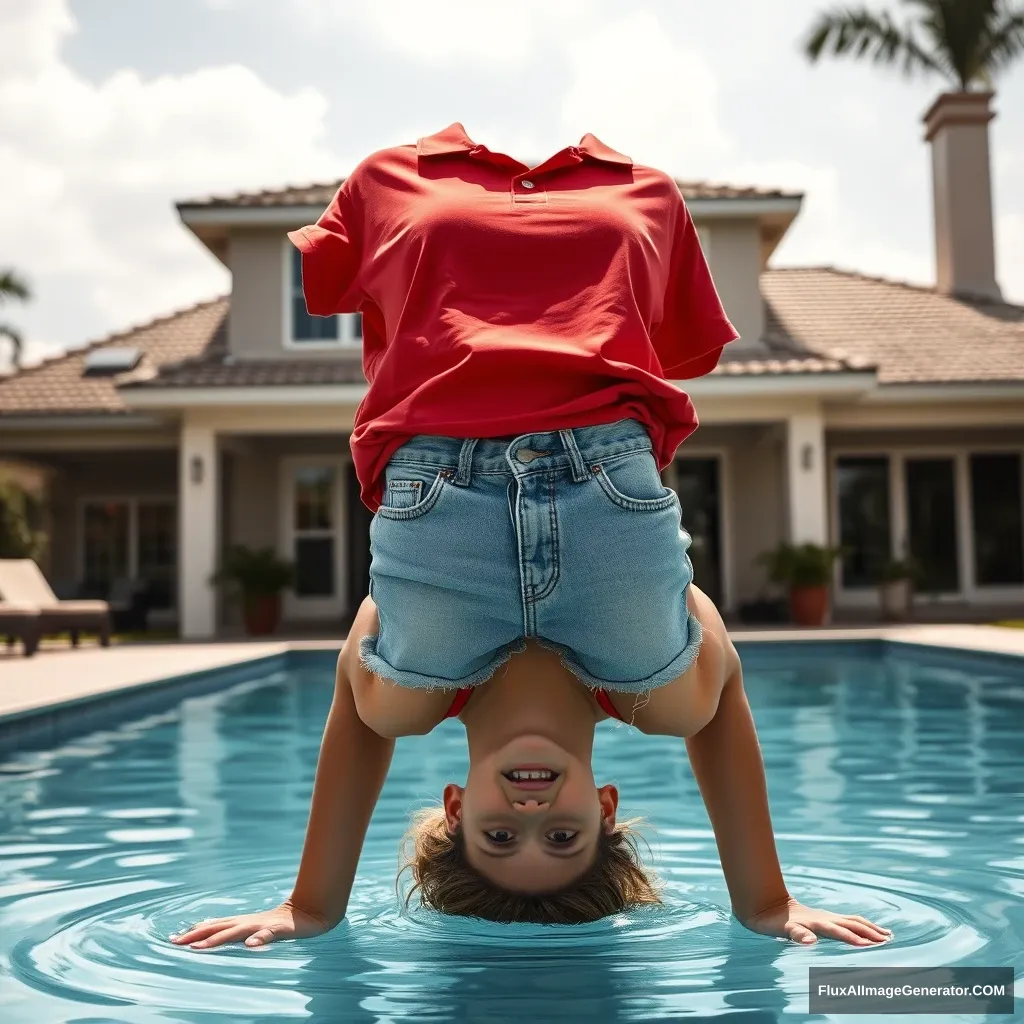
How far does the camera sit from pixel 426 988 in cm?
211

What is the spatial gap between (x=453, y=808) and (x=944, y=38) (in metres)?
22.3

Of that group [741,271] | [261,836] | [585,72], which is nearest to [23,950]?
[261,836]

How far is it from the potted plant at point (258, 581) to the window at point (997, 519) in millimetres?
8958

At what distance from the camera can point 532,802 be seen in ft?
6.80

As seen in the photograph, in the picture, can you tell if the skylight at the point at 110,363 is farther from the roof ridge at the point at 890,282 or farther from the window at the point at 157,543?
the roof ridge at the point at 890,282

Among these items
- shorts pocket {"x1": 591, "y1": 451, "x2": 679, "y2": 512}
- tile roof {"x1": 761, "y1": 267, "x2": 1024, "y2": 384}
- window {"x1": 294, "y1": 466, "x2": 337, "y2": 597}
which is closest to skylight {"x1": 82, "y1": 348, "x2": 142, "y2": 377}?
window {"x1": 294, "y1": 466, "x2": 337, "y2": 597}

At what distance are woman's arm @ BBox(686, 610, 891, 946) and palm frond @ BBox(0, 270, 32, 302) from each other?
22777mm

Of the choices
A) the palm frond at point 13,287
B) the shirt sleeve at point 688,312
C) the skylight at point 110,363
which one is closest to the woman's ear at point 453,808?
the shirt sleeve at point 688,312

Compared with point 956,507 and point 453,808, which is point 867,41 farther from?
point 453,808

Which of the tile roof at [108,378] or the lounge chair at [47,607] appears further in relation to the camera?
the tile roof at [108,378]

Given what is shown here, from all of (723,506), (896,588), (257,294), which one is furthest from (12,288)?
(896,588)

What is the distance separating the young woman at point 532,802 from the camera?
2.07 m

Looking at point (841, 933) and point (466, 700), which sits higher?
point (466, 700)

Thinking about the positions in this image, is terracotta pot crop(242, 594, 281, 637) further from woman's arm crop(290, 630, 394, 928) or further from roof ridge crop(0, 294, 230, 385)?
woman's arm crop(290, 630, 394, 928)
